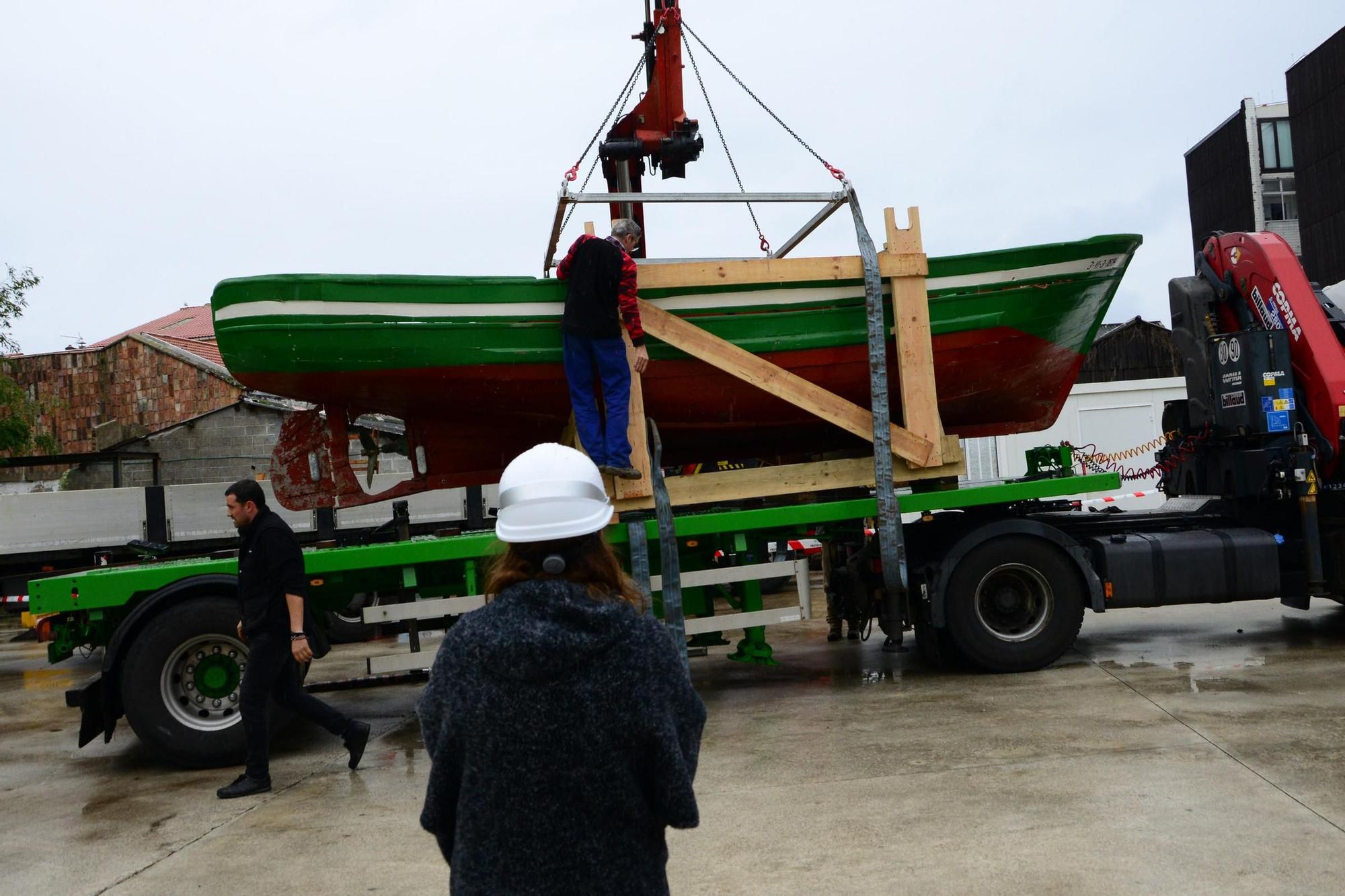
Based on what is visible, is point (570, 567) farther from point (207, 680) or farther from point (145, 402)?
point (145, 402)

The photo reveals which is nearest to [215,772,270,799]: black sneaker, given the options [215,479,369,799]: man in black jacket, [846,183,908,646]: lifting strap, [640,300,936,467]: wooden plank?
[215,479,369,799]: man in black jacket

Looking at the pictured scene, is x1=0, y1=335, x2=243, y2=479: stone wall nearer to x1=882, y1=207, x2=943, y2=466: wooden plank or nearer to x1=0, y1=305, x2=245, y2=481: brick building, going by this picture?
x1=0, y1=305, x2=245, y2=481: brick building

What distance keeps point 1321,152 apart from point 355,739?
35292mm

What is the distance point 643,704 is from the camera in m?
1.74

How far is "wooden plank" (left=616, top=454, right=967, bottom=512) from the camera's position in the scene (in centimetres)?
669

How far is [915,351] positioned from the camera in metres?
6.84

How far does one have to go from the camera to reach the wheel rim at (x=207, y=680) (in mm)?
5891

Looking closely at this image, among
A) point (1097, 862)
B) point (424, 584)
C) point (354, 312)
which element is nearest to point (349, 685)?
point (424, 584)

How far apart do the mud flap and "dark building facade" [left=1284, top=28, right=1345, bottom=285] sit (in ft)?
111

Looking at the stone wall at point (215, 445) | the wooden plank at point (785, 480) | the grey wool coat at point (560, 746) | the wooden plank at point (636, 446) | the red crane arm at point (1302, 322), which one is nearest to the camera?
the grey wool coat at point (560, 746)

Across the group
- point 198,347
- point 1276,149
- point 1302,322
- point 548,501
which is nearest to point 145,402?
point 198,347

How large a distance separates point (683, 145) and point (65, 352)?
19.7 m

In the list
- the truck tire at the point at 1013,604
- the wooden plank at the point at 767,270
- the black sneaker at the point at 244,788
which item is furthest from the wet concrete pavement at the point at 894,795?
the wooden plank at the point at 767,270

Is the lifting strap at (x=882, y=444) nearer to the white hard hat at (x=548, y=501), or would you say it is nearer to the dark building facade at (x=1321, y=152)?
the white hard hat at (x=548, y=501)
